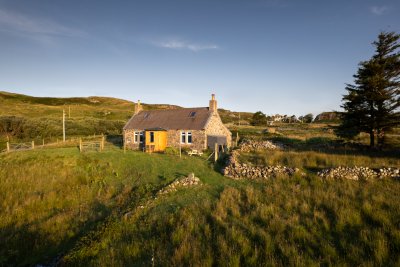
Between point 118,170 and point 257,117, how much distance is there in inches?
2900

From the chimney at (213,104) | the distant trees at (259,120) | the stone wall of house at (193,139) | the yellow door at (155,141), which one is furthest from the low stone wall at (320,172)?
the distant trees at (259,120)

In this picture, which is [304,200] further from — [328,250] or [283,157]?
[283,157]

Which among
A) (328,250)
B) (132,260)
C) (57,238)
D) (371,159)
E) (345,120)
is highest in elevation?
(345,120)

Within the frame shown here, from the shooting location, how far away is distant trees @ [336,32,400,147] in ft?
66.6

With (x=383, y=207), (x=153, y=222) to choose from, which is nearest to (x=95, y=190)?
(x=153, y=222)

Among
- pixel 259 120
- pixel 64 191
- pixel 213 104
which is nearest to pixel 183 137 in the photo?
pixel 213 104

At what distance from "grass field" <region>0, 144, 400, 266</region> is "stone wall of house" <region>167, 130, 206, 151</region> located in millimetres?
12140

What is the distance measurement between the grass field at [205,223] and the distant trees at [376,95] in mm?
10867

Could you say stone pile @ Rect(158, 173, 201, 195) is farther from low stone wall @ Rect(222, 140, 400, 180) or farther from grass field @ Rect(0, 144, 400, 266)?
low stone wall @ Rect(222, 140, 400, 180)

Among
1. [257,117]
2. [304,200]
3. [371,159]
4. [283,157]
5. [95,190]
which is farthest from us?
[257,117]

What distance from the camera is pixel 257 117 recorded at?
87.3 meters

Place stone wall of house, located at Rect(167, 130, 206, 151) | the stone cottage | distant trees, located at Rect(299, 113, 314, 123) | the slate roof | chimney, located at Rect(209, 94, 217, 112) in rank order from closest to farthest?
stone wall of house, located at Rect(167, 130, 206, 151)
the stone cottage
the slate roof
chimney, located at Rect(209, 94, 217, 112)
distant trees, located at Rect(299, 113, 314, 123)

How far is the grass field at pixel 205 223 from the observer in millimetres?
6688

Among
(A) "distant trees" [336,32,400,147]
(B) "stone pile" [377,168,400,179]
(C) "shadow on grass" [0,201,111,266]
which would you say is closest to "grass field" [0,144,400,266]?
(C) "shadow on grass" [0,201,111,266]
